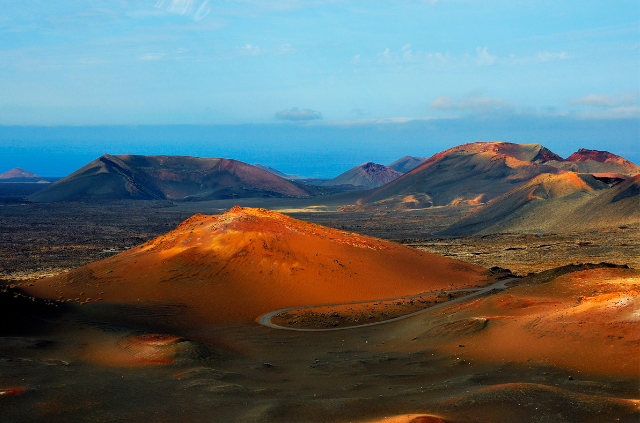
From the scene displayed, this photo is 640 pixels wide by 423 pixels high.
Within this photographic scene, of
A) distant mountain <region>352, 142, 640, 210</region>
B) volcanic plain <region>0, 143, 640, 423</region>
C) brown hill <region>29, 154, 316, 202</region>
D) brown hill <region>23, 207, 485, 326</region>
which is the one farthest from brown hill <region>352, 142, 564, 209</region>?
brown hill <region>23, 207, 485, 326</region>

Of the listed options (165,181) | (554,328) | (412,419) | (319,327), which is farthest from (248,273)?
(165,181)

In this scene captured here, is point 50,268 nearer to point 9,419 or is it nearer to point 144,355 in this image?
point 144,355

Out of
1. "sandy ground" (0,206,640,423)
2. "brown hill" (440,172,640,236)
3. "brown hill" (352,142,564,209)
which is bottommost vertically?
"sandy ground" (0,206,640,423)

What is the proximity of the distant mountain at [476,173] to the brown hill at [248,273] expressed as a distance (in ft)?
223

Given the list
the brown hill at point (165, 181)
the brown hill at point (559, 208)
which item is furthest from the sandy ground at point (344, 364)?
the brown hill at point (165, 181)

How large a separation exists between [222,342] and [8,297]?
7649mm

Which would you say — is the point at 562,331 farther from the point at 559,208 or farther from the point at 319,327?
the point at 559,208

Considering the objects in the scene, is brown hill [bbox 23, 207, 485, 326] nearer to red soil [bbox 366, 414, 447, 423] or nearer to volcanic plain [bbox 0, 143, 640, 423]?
volcanic plain [bbox 0, 143, 640, 423]

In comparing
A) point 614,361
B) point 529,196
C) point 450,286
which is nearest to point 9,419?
point 614,361

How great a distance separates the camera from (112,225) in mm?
71562

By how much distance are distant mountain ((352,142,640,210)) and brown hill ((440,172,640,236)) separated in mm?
25658

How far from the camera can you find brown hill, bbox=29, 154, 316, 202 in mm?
119938

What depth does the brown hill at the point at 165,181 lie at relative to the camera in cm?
11994

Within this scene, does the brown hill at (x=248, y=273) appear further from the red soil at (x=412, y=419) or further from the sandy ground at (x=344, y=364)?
the red soil at (x=412, y=419)
